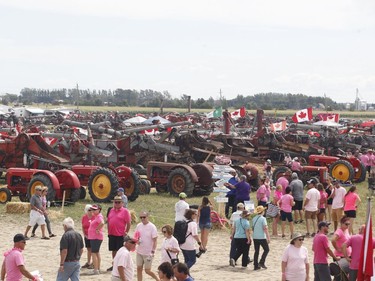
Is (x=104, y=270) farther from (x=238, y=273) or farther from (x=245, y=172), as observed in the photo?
(x=245, y=172)

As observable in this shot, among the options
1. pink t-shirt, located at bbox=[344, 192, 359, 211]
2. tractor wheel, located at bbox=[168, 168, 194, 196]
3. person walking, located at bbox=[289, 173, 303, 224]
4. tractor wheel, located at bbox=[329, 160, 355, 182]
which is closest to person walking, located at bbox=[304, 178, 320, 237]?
pink t-shirt, located at bbox=[344, 192, 359, 211]

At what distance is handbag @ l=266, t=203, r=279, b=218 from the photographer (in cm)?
1886

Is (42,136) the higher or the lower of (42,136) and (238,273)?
the higher

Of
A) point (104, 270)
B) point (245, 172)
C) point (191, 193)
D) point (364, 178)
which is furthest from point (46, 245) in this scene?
point (364, 178)

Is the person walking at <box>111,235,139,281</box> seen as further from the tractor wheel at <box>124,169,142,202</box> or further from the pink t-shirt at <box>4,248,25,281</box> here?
the tractor wheel at <box>124,169,142,202</box>

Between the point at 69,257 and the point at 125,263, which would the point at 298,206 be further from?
the point at 125,263

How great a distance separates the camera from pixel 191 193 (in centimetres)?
2578

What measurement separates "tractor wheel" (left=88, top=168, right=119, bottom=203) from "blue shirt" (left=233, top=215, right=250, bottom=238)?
8863mm

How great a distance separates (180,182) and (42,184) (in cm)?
509

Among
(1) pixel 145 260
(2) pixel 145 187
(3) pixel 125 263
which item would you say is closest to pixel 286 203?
(1) pixel 145 260

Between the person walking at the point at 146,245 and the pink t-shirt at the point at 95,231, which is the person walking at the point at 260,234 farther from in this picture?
the pink t-shirt at the point at 95,231

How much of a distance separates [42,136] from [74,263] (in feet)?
57.9

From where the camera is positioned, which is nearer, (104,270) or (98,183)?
(104,270)

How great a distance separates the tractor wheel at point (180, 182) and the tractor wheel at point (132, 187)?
5.74 ft
